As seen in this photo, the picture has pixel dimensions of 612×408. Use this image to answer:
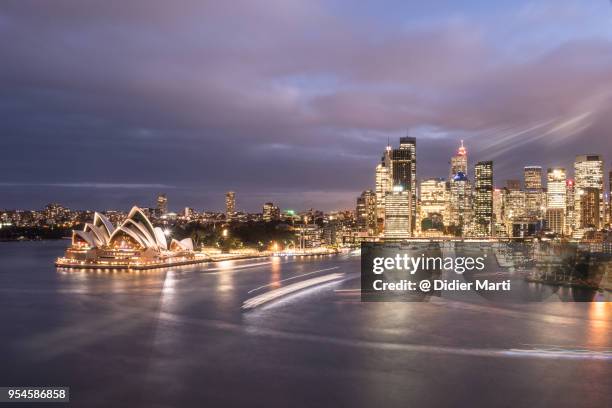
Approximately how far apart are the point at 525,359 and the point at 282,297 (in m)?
5.50

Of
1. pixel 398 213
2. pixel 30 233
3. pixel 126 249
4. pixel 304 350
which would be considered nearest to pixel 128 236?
pixel 126 249

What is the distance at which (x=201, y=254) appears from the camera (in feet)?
73.0

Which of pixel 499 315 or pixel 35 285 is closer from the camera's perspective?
pixel 499 315

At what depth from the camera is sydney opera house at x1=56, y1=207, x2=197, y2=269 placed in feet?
59.3

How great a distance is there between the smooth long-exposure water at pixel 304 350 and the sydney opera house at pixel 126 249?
21.0 ft

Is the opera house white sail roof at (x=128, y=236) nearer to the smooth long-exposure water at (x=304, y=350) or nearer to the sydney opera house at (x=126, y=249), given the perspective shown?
the sydney opera house at (x=126, y=249)

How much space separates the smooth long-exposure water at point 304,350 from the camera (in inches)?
211

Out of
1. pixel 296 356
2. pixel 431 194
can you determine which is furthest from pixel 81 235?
pixel 431 194

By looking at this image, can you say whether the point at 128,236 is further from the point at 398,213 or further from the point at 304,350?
the point at 398,213

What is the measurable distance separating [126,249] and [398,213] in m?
37.6

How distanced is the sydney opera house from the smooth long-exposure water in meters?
6.39

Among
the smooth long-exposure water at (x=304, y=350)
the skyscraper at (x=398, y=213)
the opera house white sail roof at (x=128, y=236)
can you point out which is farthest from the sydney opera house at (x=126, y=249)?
the skyscraper at (x=398, y=213)

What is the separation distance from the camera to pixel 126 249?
1827 cm

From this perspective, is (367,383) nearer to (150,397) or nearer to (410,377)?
(410,377)
